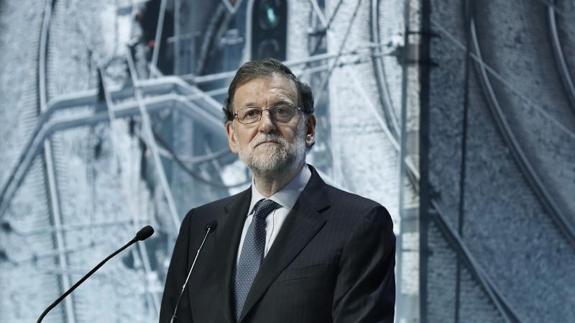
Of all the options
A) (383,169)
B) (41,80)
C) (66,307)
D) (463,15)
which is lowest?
(66,307)

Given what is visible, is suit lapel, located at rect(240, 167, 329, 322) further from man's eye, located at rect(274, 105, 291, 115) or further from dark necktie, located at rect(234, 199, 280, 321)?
man's eye, located at rect(274, 105, 291, 115)

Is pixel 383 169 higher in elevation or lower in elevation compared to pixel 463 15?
lower

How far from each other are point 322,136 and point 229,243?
2000 mm

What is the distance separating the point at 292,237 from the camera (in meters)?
1.46

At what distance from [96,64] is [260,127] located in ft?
9.24

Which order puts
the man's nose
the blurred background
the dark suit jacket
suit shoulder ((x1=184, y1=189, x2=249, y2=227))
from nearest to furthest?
the dark suit jacket → the man's nose → suit shoulder ((x1=184, y1=189, x2=249, y2=227)) → the blurred background

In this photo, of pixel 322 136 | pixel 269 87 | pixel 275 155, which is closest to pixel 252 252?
pixel 275 155

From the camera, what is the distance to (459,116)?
3283 mm

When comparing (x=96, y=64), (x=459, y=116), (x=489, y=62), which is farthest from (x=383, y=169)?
(x=96, y=64)

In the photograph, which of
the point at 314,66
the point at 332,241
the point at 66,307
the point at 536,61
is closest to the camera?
the point at 332,241

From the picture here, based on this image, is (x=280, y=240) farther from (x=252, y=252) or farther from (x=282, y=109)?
(x=282, y=109)

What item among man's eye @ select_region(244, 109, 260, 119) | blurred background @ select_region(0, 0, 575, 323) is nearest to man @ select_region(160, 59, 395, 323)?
man's eye @ select_region(244, 109, 260, 119)

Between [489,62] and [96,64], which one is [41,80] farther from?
[489,62]

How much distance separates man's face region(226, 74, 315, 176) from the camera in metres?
1.50
